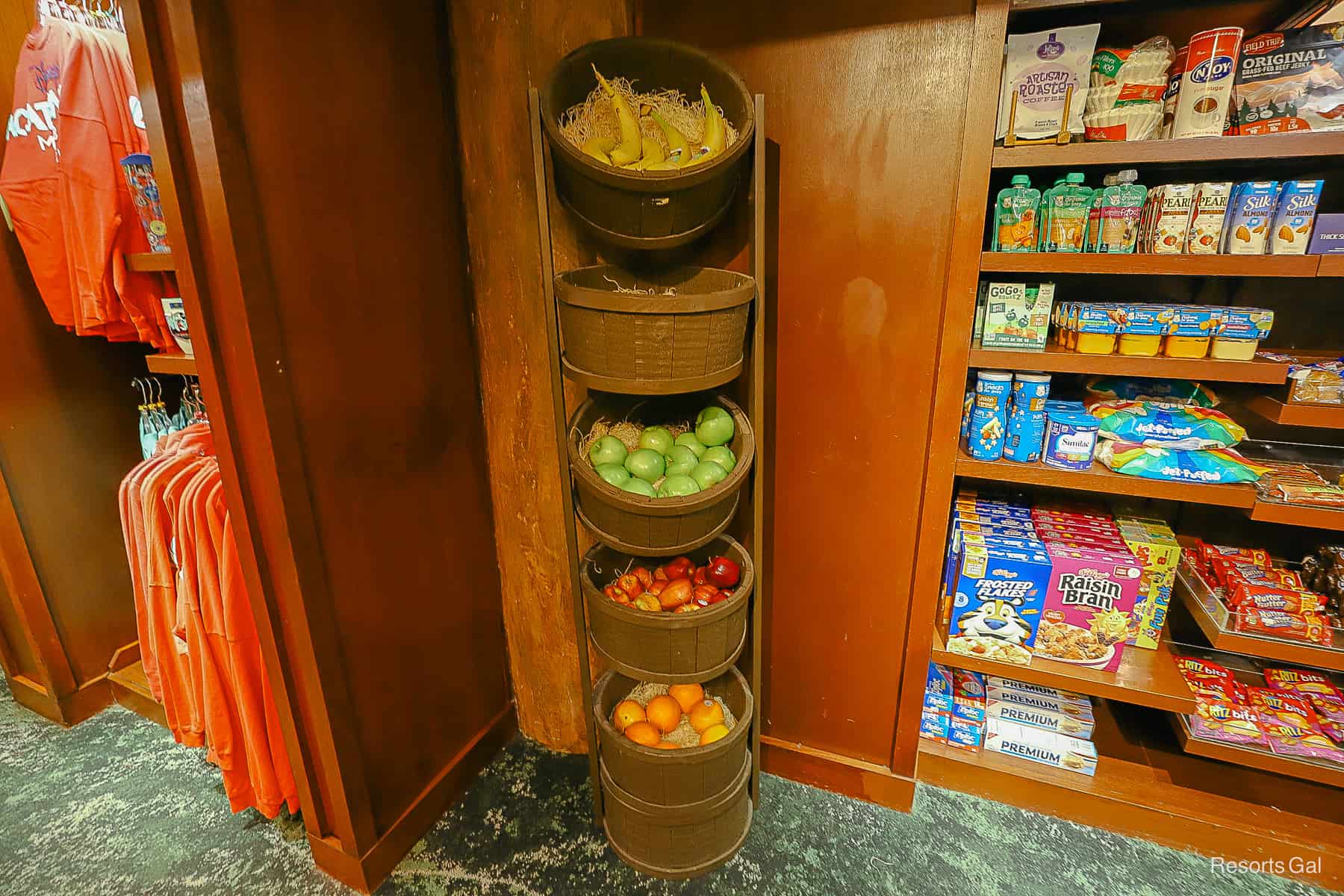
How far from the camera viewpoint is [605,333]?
1.25m

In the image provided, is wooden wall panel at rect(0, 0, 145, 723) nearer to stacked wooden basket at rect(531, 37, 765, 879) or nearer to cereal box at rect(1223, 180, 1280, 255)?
stacked wooden basket at rect(531, 37, 765, 879)

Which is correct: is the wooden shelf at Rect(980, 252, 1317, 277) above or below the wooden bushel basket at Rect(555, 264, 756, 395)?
above

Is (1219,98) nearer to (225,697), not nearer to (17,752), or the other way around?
(225,697)

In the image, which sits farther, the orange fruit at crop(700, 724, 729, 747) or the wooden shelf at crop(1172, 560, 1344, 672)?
the orange fruit at crop(700, 724, 729, 747)

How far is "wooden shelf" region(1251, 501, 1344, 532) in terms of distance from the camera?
4.35 ft

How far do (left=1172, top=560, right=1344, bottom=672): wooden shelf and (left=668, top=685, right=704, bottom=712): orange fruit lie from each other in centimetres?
124

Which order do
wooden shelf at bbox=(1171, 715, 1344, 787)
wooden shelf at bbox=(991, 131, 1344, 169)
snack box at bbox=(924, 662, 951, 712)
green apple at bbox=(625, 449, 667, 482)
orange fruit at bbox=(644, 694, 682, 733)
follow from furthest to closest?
snack box at bbox=(924, 662, 951, 712) → orange fruit at bbox=(644, 694, 682, 733) → wooden shelf at bbox=(1171, 715, 1344, 787) → green apple at bbox=(625, 449, 667, 482) → wooden shelf at bbox=(991, 131, 1344, 169)

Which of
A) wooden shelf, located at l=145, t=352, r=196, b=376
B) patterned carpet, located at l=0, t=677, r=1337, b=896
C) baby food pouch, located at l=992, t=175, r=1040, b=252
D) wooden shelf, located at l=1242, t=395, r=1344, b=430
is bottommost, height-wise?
patterned carpet, located at l=0, t=677, r=1337, b=896

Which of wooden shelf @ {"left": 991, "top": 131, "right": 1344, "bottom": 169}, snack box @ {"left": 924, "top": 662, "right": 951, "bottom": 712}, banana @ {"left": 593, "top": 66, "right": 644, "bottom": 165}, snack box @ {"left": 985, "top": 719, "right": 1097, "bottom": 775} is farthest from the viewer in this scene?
snack box @ {"left": 924, "top": 662, "right": 951, "bottom": 712}

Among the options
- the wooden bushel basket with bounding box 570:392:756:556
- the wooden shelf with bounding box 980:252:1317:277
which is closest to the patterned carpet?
the wooden bushel basket with bounding box 570:392:756:556

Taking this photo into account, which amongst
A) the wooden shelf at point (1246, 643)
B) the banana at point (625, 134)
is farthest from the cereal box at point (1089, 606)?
the banana at point (625, 134)

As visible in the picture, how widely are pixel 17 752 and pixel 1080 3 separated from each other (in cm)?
356

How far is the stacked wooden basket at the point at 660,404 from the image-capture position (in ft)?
4.05

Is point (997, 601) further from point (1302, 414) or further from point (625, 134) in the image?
point (625, 134)
